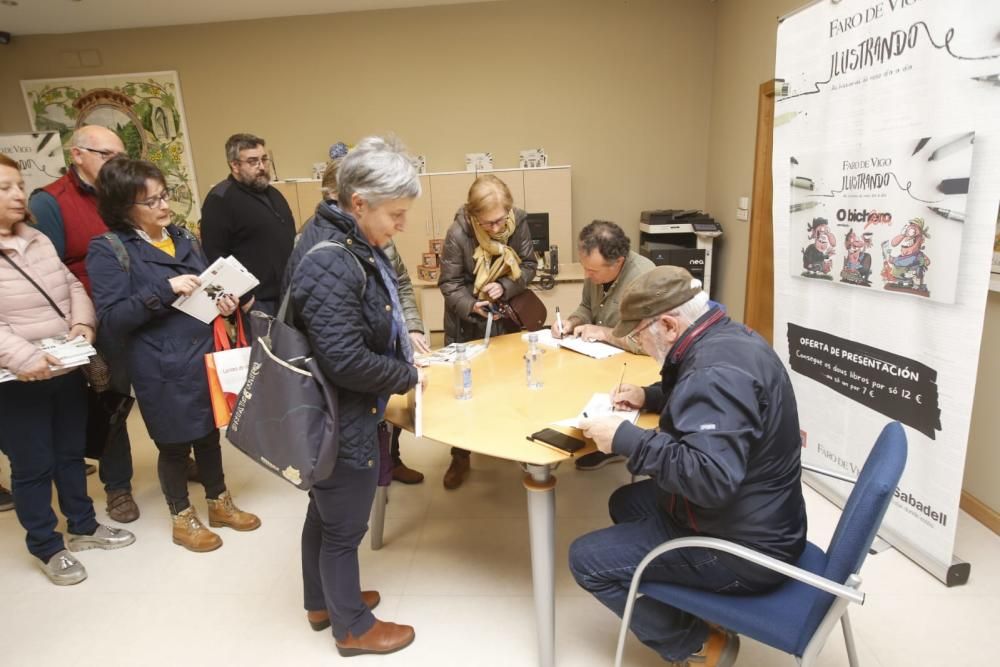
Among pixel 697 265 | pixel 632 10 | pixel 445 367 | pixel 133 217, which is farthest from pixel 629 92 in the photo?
pixel 133 217

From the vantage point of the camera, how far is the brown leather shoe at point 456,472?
276 cm

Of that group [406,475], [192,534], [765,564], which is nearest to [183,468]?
[192,534]

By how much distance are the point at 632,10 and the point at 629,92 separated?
0.68 m

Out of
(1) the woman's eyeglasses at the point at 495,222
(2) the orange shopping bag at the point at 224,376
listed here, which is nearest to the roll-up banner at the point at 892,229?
(1) the woman's eyeglasses at the point at 495,222

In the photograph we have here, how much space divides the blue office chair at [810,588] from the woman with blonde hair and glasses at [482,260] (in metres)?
1.52

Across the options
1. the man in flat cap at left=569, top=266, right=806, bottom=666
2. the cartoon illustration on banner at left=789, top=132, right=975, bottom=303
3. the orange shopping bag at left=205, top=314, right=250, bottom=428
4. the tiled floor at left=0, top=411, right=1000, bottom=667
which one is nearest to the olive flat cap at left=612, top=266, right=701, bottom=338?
the man in flat cap at left=569, top=266, right=806, bottom=666

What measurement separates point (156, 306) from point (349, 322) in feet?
3.53

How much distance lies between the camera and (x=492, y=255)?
8.41 feet

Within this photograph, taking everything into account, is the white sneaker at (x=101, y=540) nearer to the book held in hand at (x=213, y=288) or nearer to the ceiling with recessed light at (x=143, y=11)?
Result: the book held in hand at (x=213, y=288)

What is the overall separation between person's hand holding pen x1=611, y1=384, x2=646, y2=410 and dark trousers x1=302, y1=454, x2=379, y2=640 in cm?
77

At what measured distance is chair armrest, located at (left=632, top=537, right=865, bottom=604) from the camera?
42.3 inches

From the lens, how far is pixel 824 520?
2.38 meters

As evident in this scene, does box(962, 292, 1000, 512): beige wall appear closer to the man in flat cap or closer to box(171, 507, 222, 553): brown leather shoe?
the man in flat cap

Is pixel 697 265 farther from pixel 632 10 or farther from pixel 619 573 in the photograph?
pixel 619 573
